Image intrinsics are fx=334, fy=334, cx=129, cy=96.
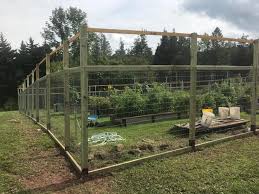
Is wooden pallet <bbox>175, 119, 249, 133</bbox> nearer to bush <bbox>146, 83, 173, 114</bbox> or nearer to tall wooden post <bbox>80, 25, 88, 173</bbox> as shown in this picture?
bush <bbox>146, 83, 173, 114</bbox>

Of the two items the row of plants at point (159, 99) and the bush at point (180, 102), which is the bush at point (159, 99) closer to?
the row of plants at point (159, 99)

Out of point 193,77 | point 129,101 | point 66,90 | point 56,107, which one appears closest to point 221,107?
point 129,101

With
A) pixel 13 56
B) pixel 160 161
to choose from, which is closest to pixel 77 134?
pixel 160 161

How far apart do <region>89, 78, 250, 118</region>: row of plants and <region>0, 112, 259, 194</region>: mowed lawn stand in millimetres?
2909

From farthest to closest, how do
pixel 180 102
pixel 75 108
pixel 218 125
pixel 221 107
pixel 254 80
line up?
pixel 180 102
pixel 221 107
pixel 218 125
pixel 254 80
pixel 75 108

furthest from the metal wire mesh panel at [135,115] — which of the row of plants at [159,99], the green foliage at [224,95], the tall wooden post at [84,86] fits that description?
the green foliage at [224,95]

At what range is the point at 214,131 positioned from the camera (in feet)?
26.2

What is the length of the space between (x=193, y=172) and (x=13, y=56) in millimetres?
52108

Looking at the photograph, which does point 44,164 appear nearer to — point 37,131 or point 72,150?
point 72,150

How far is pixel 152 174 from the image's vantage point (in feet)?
15.7

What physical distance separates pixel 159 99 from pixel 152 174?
5.54m

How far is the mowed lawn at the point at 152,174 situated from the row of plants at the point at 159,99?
9.54 feet

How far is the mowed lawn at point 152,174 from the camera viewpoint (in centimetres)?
433

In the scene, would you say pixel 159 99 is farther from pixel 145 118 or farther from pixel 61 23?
pixel 61 23
